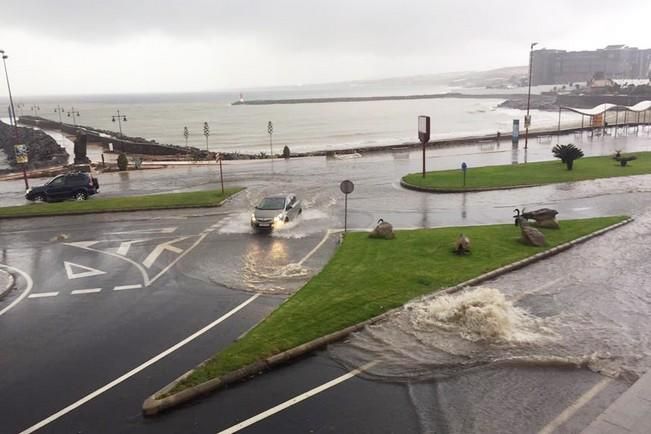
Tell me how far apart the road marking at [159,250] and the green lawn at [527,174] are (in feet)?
53.5

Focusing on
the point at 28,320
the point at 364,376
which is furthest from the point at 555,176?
the point at 28,320

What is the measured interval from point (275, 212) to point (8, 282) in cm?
1066

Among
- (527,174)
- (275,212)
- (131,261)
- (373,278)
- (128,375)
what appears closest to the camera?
(128,375)

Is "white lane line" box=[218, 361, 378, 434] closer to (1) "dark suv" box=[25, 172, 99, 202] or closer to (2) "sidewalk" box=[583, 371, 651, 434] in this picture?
(2) "sidewalk" box=[583, 371, 651, 434]

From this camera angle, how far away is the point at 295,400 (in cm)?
955

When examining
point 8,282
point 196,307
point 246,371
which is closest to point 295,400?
point 246,371

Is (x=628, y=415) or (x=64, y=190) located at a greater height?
(x=64, y=190)

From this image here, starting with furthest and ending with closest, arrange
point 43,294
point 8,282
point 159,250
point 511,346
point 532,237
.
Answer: point 159,250 < point 532,237 < point 8,282 < point 43,294 < point 511,346

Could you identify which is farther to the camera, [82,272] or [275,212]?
[275,212]

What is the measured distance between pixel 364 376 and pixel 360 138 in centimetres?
7906

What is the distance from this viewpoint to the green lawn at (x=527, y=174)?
31.3m

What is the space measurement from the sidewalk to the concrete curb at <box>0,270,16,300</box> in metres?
16.1

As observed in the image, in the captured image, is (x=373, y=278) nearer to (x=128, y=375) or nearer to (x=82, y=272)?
(x=128, y=375)

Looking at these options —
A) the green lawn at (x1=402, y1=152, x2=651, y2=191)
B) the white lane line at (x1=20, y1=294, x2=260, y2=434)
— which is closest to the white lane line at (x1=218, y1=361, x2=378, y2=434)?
the white lane line at (x1=20, y1=294, x2=260, y2=434)
